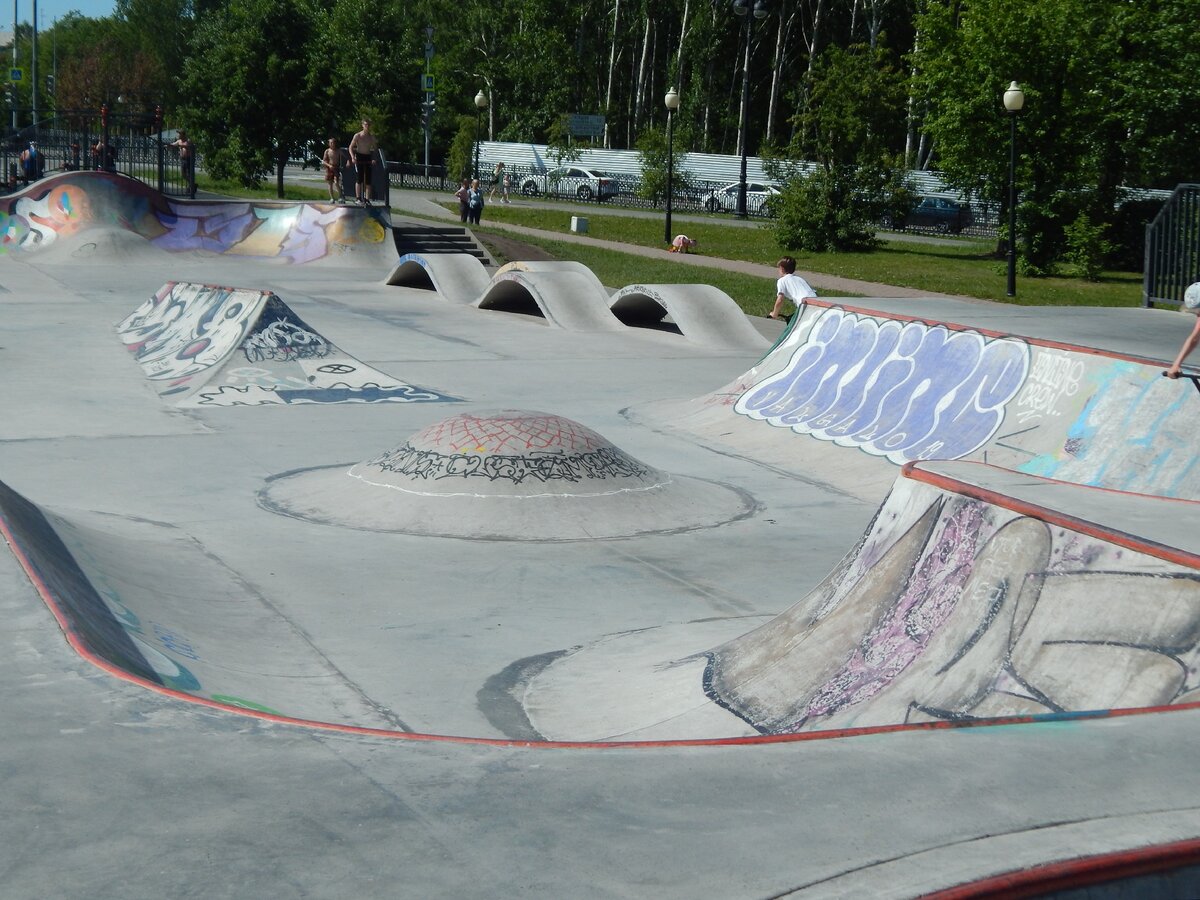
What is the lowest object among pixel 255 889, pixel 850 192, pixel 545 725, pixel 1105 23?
pixel 545 725

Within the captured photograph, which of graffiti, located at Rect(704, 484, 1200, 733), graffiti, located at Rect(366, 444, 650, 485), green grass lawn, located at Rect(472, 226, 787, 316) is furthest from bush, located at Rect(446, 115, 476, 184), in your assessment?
graffiti, located at Rect(704, 484, 1200, 733)

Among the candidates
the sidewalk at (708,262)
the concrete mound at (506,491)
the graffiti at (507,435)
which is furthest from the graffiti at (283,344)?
the sidewalk at (708,262)

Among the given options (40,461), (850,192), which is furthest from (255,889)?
(850,192)

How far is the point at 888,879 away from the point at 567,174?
173ft

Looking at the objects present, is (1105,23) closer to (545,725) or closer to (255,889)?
(545,725)

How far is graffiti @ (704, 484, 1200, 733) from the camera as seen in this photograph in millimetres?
4754

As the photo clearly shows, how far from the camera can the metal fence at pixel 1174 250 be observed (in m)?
18.5

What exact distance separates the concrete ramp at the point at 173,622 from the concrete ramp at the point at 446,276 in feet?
51.6

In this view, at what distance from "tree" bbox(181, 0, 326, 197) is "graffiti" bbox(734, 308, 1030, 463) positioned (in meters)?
30.4

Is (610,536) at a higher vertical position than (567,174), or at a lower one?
lower

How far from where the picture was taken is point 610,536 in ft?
29.2

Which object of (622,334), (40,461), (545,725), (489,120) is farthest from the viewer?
(489,120)

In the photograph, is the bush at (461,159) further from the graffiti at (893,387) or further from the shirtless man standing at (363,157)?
the graffiti at (893,387)

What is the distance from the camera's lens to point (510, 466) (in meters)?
9.35
